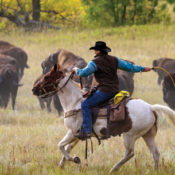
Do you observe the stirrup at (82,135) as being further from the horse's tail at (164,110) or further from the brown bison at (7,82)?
the brown bison at (7,82)

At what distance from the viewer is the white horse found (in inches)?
249

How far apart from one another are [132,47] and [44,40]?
6785mm

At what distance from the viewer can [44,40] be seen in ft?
109

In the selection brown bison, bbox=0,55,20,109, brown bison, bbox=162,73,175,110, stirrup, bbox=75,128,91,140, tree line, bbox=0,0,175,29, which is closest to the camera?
stirrup, bbox=75,128,91,140

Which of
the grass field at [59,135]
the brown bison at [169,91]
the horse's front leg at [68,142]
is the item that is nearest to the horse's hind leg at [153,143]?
the grass field at [59,135]

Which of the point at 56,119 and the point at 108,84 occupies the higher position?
the point at 108,84

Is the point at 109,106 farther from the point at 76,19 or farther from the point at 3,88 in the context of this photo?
the point at 76,19

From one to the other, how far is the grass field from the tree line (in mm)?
6059

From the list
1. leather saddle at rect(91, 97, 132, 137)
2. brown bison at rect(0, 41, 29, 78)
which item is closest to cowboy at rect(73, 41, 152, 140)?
leather saddle at rect(91, 97, 132, 137)

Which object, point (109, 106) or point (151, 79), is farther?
point (151, 79)

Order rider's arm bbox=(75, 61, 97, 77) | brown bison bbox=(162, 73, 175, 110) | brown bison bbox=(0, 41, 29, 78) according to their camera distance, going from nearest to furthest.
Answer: rider's arm bbox=(75, 61, 97, 77) < brown bison bbox=(162, 73, 175, 110) < brown bison bbox=(0, 41, 29, 78)

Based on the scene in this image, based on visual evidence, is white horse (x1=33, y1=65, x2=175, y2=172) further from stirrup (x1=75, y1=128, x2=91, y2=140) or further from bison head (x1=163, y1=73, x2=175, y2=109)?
bison head (x1=163, y1=73, x2=175, y2=109)

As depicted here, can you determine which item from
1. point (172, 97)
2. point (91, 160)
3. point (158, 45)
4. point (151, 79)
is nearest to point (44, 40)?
point (158, 45)

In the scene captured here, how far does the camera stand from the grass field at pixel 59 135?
6547 mm
